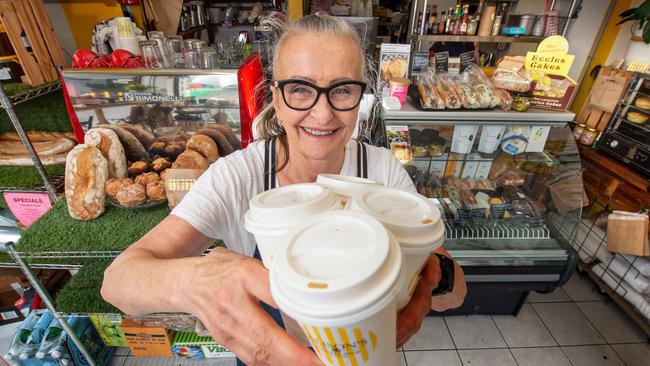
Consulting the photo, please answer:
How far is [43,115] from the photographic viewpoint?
7.03ft

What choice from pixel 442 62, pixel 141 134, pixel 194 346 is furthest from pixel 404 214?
pixel 194 346

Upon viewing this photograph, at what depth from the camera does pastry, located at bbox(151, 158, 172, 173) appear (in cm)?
186

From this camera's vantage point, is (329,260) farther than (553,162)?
No

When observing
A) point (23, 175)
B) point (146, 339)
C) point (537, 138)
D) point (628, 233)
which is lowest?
point (146, 339)

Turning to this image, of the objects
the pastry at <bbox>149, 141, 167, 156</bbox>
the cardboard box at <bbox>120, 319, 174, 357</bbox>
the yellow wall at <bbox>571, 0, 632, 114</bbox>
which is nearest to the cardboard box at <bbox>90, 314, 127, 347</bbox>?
the cardboard box at <bbox>120, 319, 174, 357</bbox>

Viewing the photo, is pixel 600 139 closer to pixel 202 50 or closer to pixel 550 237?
pixel 550 237

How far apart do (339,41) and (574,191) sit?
1.98 m

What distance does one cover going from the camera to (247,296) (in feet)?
1.93

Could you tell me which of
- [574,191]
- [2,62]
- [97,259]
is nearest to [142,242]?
[97,259]

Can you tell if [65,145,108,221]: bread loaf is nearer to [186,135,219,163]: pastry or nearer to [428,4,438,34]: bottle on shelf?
[186,135,219,163]: pastry

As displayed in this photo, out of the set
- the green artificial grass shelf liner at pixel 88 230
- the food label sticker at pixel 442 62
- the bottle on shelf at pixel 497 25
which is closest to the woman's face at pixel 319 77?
the green artificial grass shelf liner at pixel 88 230

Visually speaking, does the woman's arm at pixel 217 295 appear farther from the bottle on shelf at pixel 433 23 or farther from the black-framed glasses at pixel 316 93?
the bottle on shelf at pixel 433 23

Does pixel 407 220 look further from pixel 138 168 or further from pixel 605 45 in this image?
pixel 605 45

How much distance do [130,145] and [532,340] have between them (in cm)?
339
